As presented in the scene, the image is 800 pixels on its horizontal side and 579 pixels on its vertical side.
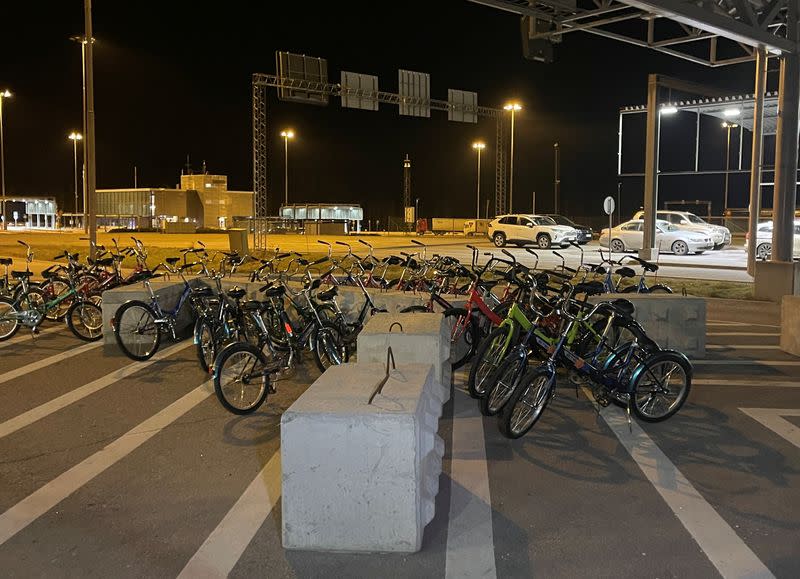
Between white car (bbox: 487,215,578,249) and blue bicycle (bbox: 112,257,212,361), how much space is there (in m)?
27.3

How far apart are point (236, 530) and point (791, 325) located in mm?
8282

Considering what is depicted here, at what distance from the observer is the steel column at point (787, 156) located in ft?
53.4

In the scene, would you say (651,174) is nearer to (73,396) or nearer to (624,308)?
(624,308)

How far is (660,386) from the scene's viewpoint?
6.80 meters

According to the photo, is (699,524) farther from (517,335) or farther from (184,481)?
(184,481)

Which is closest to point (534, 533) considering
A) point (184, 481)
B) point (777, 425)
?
point (184, 481)

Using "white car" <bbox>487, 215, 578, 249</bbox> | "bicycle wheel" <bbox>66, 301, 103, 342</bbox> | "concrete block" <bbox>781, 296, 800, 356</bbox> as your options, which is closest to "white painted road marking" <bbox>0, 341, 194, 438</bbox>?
"bicycle wheel" <bbox>66, 301, 103, 342</bbox>

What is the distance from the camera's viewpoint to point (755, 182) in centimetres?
1981

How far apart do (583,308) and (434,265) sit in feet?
19.5

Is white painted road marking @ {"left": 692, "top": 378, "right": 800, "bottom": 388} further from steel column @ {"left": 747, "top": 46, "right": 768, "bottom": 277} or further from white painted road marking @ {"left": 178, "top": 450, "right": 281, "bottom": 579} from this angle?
steel column @ {"left": 747, "top": 46, "right": 768, "bottom": 277}

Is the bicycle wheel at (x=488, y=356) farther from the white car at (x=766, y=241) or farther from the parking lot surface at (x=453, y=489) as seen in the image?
the white car at (x=766, y=241)

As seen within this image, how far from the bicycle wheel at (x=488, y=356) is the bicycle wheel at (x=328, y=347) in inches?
59.3

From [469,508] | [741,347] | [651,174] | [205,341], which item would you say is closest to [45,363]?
[205,341]

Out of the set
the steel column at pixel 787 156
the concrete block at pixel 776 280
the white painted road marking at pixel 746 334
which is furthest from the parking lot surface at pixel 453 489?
the steel column at pixel 787 156
